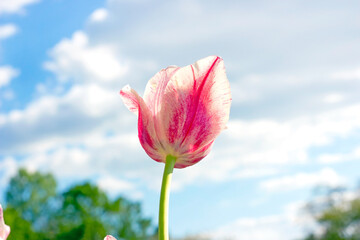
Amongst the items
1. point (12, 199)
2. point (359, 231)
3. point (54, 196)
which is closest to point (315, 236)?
point (359, 231)

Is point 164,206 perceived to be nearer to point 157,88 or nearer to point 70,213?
point 157,88

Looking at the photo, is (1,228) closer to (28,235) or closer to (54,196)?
(28,235)

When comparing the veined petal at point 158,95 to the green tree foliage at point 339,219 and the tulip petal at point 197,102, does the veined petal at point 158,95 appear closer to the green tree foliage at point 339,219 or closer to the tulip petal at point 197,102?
the tulip petal at point 197,102

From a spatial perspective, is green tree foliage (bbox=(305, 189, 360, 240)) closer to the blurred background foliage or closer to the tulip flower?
the blurred background foliage

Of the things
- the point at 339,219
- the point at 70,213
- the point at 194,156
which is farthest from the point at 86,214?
the point at 194,156

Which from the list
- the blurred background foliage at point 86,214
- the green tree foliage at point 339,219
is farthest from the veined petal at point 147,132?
the green tree foliage at point 339,219

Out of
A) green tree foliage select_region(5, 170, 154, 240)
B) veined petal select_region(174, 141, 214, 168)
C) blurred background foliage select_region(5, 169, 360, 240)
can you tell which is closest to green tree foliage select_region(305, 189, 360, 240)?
blurred background foliage select_region(5, 169, 360, 240)
